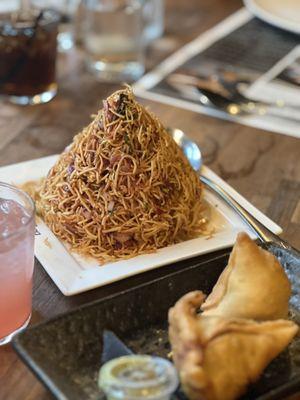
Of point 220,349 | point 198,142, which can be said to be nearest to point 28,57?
point 198,142

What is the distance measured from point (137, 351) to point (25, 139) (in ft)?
2.26

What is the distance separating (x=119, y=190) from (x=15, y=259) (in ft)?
0.76

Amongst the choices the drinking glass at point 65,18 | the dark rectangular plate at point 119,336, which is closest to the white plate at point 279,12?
the drinking glass at point 65,18

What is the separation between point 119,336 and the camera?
0.81 m

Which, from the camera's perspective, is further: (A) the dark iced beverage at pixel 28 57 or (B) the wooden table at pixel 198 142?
(A) the dark iced beverage at pixel 28 57

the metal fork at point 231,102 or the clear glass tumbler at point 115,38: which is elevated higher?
the clear glass tumbler at point 115,38

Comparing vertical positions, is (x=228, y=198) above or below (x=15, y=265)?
below

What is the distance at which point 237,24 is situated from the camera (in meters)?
2.00

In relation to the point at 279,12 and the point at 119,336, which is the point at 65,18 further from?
the point at 119,336

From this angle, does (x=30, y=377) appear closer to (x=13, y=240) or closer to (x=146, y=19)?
(x=13, y=240)

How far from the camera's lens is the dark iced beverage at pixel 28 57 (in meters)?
1.47

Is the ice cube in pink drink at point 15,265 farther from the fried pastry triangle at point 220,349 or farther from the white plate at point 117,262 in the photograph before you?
the fried pastry triangle at point 220,349

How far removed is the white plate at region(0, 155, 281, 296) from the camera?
0.90 m

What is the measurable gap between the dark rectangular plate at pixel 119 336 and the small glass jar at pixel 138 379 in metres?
0.06
